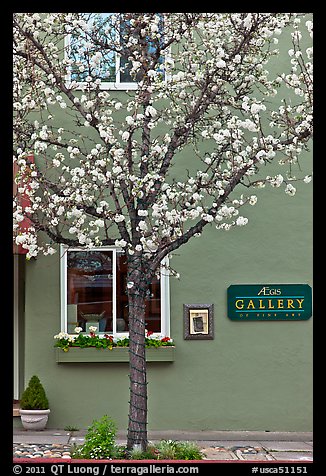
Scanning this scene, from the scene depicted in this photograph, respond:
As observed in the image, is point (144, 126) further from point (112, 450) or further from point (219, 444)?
point (219, 444)

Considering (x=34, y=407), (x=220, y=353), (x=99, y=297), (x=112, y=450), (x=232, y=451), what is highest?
(x=99, y=297)

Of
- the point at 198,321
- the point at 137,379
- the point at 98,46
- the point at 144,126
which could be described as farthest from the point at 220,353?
the point at 98,46

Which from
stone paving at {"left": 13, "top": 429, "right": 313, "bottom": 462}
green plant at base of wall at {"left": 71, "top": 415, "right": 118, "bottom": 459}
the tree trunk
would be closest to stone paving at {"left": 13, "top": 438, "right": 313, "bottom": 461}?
stone paving at {"left": 13, "top": 429, "right": 313, "bottom": 462}

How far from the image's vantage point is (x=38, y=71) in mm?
9312

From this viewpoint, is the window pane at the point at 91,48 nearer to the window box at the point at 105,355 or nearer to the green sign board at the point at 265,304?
the green sign board at the point at 265,304

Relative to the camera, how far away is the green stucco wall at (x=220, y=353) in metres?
10.4

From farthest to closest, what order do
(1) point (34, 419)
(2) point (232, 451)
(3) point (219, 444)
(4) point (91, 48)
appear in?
(1) point (34, 419)
(3) point (219, 444)
(2) point (232, 451)
(4) point (91, 48)

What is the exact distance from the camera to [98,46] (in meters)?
9.15

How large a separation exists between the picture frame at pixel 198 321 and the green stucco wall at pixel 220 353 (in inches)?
3.1

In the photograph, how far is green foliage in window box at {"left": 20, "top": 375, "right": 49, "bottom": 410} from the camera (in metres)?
10.1

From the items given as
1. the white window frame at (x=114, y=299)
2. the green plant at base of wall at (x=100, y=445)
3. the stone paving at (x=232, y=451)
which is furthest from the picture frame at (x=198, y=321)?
the green plant at base of wall at (x=100, y=445)

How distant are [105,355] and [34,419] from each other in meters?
1.28

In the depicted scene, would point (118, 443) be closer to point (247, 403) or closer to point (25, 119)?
point (247, 403)
